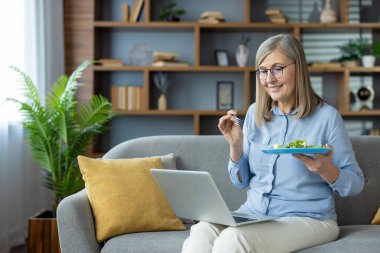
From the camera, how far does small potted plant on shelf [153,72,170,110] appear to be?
5500 mm

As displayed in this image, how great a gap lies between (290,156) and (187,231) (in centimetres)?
59

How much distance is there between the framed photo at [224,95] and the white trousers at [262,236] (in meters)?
3.33

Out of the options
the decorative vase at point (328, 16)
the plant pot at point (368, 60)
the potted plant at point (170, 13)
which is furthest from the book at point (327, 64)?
the potted plant at point (170, 13)

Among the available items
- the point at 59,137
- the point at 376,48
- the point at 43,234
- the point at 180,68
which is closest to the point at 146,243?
the point at 43,234

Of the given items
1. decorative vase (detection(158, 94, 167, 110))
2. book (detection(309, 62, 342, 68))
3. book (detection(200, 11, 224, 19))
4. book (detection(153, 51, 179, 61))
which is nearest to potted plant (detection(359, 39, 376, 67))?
book (detection(309, 62, 342, 68))

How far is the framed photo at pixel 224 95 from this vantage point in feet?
18.6

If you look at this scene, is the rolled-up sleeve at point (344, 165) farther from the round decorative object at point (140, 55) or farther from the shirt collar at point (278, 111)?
the round decorative object at point (140, 55)

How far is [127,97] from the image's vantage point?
18.0ft

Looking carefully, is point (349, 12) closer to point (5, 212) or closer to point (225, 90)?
point (225, 90)

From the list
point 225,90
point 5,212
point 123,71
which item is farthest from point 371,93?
point 5,212

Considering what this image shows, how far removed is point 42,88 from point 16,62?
370mm

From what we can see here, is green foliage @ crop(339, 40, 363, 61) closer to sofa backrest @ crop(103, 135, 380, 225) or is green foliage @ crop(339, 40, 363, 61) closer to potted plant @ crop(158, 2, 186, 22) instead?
potted plant @ crop(158, 2, 186, 22)

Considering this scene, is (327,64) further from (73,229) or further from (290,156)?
(73,229)

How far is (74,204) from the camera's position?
2602 mm
